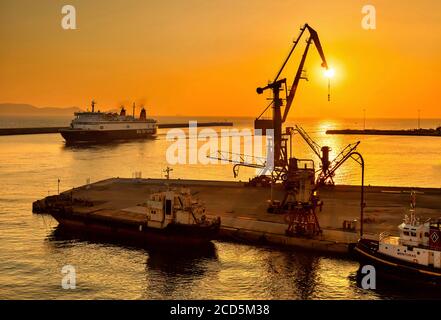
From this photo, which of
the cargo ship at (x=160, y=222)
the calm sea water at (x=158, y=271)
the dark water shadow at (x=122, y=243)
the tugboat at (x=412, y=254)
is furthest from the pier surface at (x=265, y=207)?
the tugboat at (x=412, y=254)

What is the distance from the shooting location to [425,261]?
3500 centimetres

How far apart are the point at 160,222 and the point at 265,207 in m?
14.6

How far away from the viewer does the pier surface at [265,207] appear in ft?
146

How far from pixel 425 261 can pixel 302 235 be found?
1143 cm

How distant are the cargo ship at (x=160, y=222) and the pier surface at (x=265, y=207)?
3.72ft

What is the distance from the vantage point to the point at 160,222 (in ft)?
151

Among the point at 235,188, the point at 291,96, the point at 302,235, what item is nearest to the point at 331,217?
the point at 302,235

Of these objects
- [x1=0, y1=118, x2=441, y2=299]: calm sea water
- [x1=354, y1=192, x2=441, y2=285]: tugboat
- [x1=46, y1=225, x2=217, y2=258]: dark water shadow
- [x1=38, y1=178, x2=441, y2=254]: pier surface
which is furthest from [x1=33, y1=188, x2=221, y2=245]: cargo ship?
[x1=354, y1=192, x2=441, y2=285]: tugboat

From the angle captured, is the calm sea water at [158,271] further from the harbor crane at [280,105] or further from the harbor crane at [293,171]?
the harbor crane at [280,105]

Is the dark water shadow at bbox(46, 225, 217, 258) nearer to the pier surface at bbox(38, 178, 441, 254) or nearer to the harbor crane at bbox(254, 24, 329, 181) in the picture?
the pier surface at bbox(38, 178, 441, 254)

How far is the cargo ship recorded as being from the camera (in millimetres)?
44656

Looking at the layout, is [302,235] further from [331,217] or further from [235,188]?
[235,188]

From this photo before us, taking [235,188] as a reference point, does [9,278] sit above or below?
below
